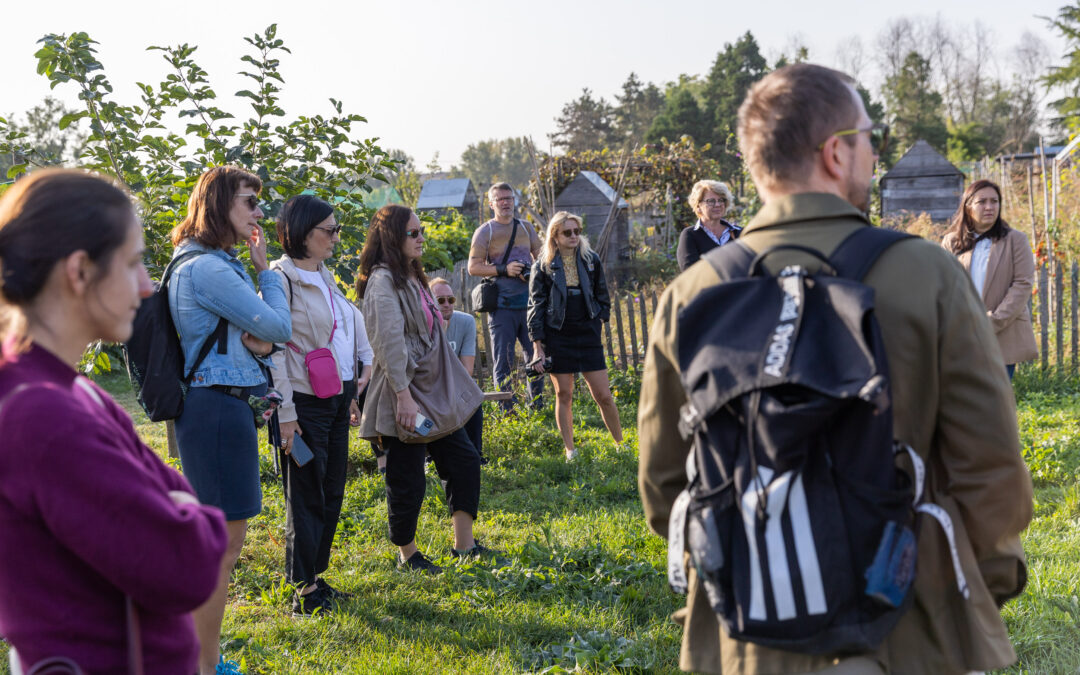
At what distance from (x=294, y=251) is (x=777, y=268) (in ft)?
10.4

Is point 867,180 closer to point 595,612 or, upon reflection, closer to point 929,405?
point 929,405

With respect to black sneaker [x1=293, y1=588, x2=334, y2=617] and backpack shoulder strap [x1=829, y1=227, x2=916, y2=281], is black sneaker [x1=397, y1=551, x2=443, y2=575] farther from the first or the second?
backpack shoulder strap [x1=829, y1=227, x2=916, y2=281]

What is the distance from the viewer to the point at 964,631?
173cm

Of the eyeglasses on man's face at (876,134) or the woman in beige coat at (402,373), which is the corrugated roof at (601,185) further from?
the eyeglasses on man's face at (876,134)

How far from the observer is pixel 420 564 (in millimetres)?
5047

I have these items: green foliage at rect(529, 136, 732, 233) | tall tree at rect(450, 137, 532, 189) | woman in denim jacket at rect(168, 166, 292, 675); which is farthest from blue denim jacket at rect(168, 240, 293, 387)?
tall tree at rect(450, 137, 532, 189)

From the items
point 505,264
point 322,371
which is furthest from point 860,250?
point 505,264

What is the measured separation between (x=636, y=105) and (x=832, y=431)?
72.4m

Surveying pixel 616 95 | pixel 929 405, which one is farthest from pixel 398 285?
pixel 616 95

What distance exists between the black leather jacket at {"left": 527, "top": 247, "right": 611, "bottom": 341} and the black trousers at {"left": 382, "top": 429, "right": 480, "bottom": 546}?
2317 mm

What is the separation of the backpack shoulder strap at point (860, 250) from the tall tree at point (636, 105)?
70.1 meters

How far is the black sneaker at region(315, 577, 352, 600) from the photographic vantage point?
4586 mm

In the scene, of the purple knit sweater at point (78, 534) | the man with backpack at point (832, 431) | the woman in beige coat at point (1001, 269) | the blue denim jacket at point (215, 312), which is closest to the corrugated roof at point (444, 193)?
the woman in beige coat at point (1001, 269)

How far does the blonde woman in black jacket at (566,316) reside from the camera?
7254mm
